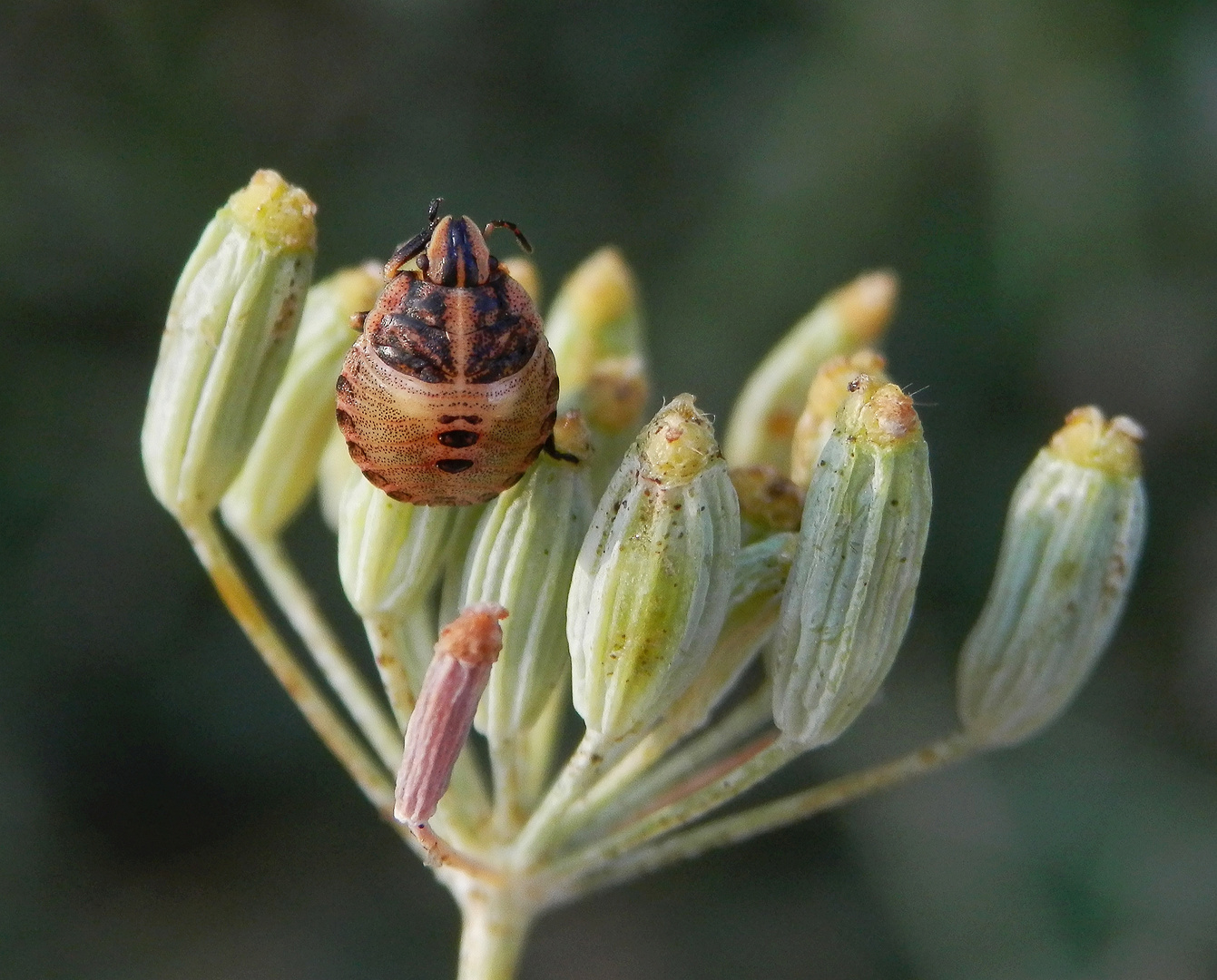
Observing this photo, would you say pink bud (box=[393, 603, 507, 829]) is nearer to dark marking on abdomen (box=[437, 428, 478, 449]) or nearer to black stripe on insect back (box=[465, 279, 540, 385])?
dark marking on abdomen (box=[437, 428, 478, 449])

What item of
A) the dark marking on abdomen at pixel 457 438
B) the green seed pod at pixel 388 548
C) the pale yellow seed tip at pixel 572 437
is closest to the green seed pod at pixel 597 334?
the pale yellow seed tip at pixel 572 437

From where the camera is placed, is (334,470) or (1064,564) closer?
(1064,564)

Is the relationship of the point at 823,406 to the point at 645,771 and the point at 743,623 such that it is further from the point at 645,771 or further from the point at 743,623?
the point at 645,771

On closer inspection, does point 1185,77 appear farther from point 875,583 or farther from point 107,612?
point 107,612

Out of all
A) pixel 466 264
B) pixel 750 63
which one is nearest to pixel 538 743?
pixel 466 264

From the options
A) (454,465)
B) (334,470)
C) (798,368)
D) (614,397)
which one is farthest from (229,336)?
(798,368)

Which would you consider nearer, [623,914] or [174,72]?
[174,72]
